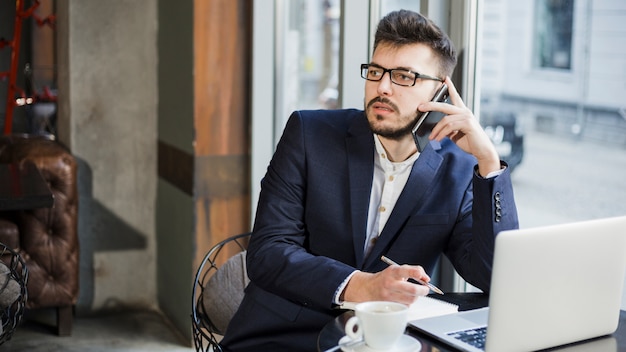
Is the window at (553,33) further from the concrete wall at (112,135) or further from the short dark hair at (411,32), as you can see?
the concrete wall at (112,135)

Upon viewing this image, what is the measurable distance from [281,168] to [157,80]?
2448 mm

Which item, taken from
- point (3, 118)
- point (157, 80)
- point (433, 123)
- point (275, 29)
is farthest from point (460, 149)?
point (3, 118)

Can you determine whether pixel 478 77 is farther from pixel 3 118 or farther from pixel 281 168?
pixel 3 118

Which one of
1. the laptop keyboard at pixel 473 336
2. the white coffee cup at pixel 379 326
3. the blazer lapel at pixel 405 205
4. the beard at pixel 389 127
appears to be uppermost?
the beard at pixel 389 127

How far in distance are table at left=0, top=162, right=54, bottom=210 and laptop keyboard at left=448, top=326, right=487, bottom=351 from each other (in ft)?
6.72

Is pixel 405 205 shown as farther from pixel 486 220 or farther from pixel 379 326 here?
pixel 379 326

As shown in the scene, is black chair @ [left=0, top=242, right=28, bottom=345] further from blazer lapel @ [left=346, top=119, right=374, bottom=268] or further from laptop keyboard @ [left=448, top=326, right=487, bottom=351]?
laptop keyboard @ [left=448, top=326, right=487, bottom=351]

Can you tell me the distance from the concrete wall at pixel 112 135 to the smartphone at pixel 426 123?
104 inches

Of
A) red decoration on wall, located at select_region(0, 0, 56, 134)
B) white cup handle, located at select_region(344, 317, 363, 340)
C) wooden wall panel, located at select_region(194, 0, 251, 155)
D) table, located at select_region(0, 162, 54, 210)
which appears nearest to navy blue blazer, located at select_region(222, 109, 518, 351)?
white cup handle, located at select_region(344, 317, 363, 340)

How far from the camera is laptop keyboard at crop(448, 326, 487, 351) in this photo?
1.65 metres

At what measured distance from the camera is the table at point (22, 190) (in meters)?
3.21

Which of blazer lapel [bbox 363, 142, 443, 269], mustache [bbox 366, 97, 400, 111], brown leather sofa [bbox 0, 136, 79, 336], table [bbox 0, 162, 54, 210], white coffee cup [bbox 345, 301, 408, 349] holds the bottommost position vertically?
brown leather sofa [bbox 0, 136, 79, 336]

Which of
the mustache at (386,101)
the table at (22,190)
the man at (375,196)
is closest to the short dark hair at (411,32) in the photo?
→ the man at (375,196)

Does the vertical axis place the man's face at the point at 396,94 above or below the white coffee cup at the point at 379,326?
above
